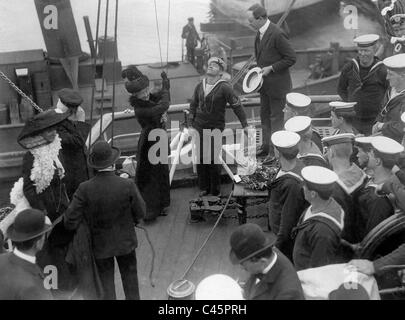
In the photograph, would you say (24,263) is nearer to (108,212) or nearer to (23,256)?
(23,256)

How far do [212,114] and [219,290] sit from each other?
10.4 ft

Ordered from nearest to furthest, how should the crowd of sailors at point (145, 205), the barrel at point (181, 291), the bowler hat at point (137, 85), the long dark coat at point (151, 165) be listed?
the crowd of sailors at point (145, 205) < the barrel at point (181, 291) < the bowler hat at point (137, 85) < the long dark coat at point (151, 165)

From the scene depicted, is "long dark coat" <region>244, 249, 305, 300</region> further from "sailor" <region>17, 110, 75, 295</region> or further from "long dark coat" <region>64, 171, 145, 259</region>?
"sailor" <region>17, 110, 75, 295</region>

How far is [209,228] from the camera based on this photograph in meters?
5.52

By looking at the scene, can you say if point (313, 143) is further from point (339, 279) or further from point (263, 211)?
point (339, 279)

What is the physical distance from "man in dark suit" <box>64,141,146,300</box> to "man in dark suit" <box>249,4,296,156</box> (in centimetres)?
267

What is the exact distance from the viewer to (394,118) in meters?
4.86

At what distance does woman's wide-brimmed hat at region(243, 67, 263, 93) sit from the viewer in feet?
19.4

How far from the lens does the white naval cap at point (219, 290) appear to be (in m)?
2.69

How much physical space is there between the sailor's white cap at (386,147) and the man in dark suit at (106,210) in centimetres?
178

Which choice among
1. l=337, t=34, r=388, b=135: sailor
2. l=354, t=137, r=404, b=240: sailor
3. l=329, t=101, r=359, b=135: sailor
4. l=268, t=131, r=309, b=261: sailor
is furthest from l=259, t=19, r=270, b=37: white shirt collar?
l=354, t=137, r=404, b=240: sailor

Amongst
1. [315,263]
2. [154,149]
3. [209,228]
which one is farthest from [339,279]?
[154,149]

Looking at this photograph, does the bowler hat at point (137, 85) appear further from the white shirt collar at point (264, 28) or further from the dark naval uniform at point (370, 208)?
the dark naval uniform at point (370, 208)

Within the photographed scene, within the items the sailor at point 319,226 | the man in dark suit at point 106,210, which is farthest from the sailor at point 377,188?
the man in dark suit at point 106,210
